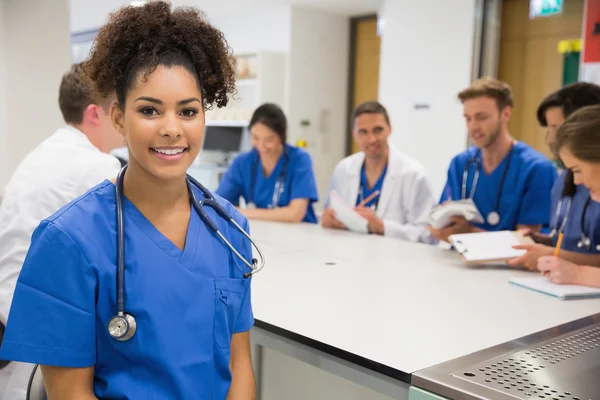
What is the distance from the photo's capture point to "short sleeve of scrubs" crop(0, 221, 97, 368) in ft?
2.77

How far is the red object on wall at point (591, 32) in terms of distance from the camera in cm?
357

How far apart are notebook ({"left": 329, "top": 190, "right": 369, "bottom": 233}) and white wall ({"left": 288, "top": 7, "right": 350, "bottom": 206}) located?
3.20 meters

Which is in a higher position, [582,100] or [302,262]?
[582,100]

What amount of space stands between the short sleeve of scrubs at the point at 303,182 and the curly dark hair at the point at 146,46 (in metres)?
1.93

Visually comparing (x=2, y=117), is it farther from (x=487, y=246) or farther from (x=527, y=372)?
(x=527, y=372)

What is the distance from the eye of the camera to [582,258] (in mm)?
1812

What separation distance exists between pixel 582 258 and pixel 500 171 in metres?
0.71

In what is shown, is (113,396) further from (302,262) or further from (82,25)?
(82,25)

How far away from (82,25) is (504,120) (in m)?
6.34

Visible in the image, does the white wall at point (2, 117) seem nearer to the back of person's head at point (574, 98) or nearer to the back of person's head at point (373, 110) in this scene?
the back of person's head at point (373, 110)

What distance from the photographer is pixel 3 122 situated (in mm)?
2926

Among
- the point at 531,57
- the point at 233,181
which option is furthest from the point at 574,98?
the point at 531,57

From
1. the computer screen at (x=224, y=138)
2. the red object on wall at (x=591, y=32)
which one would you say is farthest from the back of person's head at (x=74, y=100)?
the computer screen at (x=224, y=138)

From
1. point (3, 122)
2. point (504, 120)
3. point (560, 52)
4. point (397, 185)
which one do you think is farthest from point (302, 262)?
point (560, 52)
